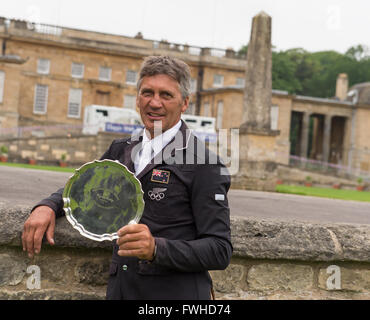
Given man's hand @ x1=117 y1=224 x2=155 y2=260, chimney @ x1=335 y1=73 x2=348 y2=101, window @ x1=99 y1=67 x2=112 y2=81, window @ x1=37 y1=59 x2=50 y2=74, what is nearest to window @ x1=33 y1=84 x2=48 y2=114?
window @ x1=37 y1=59 x2=50 y2=74

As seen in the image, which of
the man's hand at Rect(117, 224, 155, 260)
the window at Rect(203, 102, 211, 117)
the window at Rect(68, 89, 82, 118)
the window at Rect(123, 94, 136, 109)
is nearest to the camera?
the man's hand at Rect(117, 224, 155, 260)

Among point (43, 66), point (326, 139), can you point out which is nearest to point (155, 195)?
point (43, 66)

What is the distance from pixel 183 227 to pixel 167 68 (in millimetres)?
776

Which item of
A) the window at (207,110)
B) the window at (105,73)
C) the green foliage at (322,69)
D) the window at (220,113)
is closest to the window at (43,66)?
the window at (105,73)

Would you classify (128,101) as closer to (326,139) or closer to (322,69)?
(326,139)

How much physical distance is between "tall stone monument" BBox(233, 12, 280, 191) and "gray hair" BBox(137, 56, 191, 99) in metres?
17.2

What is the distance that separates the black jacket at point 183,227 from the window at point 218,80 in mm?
48626

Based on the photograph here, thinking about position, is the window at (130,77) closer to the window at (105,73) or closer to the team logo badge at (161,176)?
the window at (105,73)

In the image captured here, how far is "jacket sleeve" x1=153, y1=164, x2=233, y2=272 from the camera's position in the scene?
2.40m

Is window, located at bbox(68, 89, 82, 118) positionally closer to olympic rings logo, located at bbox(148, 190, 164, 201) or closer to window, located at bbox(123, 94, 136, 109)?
window, located at bbox(123, 94, 136, 109)

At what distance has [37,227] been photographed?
2686mm

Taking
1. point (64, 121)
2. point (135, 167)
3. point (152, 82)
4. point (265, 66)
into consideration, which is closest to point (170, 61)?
point (152, 82)

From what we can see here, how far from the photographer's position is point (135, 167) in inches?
108
